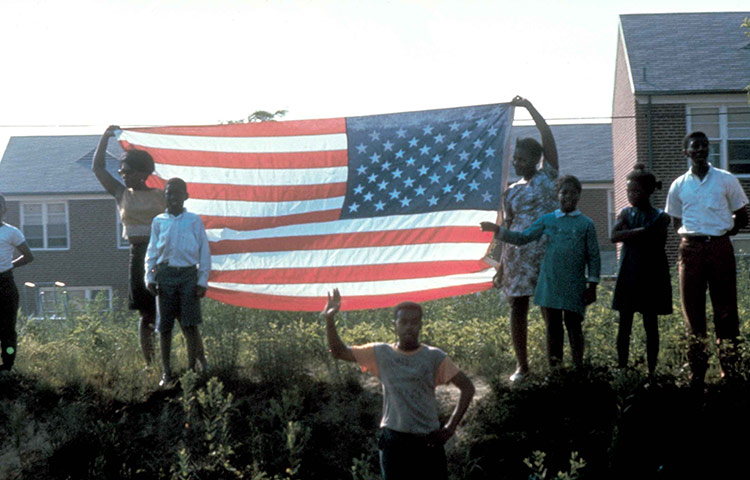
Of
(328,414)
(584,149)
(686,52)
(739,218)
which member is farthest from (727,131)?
(328,414)

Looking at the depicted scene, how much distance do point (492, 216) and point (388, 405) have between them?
10.7ft

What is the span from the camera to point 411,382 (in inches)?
195

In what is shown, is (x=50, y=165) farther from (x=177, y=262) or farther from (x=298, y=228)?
(x=177, y=262)

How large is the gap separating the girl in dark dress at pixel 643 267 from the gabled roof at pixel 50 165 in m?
25.2

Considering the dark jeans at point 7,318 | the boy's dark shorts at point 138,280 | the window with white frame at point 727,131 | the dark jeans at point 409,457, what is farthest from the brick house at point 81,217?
the dark jeans at point 409,457

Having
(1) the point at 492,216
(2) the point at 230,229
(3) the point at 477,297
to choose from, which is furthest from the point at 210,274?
(3) the point at 477,297

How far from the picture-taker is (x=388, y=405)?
16.5 ft

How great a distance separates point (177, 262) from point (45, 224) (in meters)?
26.0

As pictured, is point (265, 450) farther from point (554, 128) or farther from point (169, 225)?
point (554, 128)

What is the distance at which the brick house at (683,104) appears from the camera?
2292 cm

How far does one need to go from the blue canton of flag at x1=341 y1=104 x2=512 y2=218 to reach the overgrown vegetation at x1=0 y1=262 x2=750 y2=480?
50.6 inches

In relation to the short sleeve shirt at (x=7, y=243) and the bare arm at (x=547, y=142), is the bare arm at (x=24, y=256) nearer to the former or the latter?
the short sleeve shirt at (x=7, y=243)

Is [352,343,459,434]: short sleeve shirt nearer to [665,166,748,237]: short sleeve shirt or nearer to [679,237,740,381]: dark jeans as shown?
[679,237,740,381]: dark jeans

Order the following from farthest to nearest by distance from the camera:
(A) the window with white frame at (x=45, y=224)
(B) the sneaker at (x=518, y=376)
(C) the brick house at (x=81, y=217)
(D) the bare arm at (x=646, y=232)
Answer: (A) the window with white frame at (x=45, y=224), (C) the brick house at (x=81, y=217), (B) the sneaker at (x=518, y=376), (D) the bare arm at (x=646, y=232)
